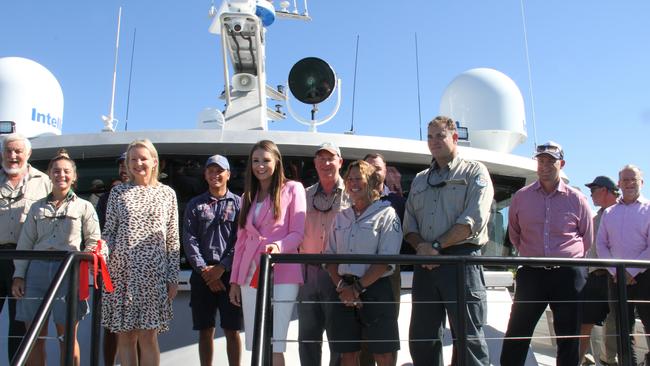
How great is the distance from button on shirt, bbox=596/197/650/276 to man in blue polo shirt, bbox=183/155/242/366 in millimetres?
2815

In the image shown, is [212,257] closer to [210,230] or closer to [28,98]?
[210,230]

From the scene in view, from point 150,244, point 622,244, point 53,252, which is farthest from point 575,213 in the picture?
point 53,252

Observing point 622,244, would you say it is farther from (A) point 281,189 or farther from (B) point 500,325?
(A) point 281,189

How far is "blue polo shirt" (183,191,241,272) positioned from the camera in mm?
3797

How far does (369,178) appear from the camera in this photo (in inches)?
140

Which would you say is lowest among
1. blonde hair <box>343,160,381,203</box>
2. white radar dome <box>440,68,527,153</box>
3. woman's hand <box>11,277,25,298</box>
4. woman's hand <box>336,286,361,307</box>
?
woman's hand <box>336,286,361,307</box>

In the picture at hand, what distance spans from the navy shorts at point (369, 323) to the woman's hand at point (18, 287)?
178 cm

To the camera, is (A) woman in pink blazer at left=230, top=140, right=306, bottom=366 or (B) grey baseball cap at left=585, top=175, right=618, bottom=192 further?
(B) grey baseball cap at left=585, top=175, right=618, bottom=192

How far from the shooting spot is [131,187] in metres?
3.52

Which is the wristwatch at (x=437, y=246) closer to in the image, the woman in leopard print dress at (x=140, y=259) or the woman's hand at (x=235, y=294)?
the woman's hand at (x=235, y=294)

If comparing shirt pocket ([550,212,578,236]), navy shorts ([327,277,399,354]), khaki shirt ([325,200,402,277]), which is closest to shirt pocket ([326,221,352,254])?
khaki shirt ([325,200,402,277])

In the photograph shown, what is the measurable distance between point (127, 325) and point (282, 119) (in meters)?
5.22

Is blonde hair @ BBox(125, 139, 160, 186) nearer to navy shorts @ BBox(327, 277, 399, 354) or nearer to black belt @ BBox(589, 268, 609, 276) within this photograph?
navy shorts @ BBox(327, 277, 399, 354)

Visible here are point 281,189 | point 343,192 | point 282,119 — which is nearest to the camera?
point 281,189
